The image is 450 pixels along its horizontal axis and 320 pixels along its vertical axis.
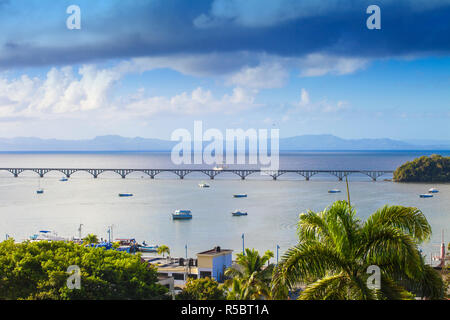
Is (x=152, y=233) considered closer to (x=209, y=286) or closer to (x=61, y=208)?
(x=61, y=208)

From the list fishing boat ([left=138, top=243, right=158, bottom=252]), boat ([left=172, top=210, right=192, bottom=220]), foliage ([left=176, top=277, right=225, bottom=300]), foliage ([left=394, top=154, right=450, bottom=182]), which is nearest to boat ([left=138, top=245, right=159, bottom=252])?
fishing boat ([left=138, top=243, right=158, bottom=252])

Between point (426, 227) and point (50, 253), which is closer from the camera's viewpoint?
point (426, 227)

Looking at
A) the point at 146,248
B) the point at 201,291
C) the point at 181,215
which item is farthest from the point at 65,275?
the point at 181,215

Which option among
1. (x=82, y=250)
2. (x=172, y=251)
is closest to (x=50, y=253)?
(x=82, y=250)

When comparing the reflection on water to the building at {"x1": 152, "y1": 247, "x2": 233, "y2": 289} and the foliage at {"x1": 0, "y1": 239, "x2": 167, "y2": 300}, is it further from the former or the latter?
the foliage at {"x1": 0, "y1": 239, "x2": 167, "y2": 300}
